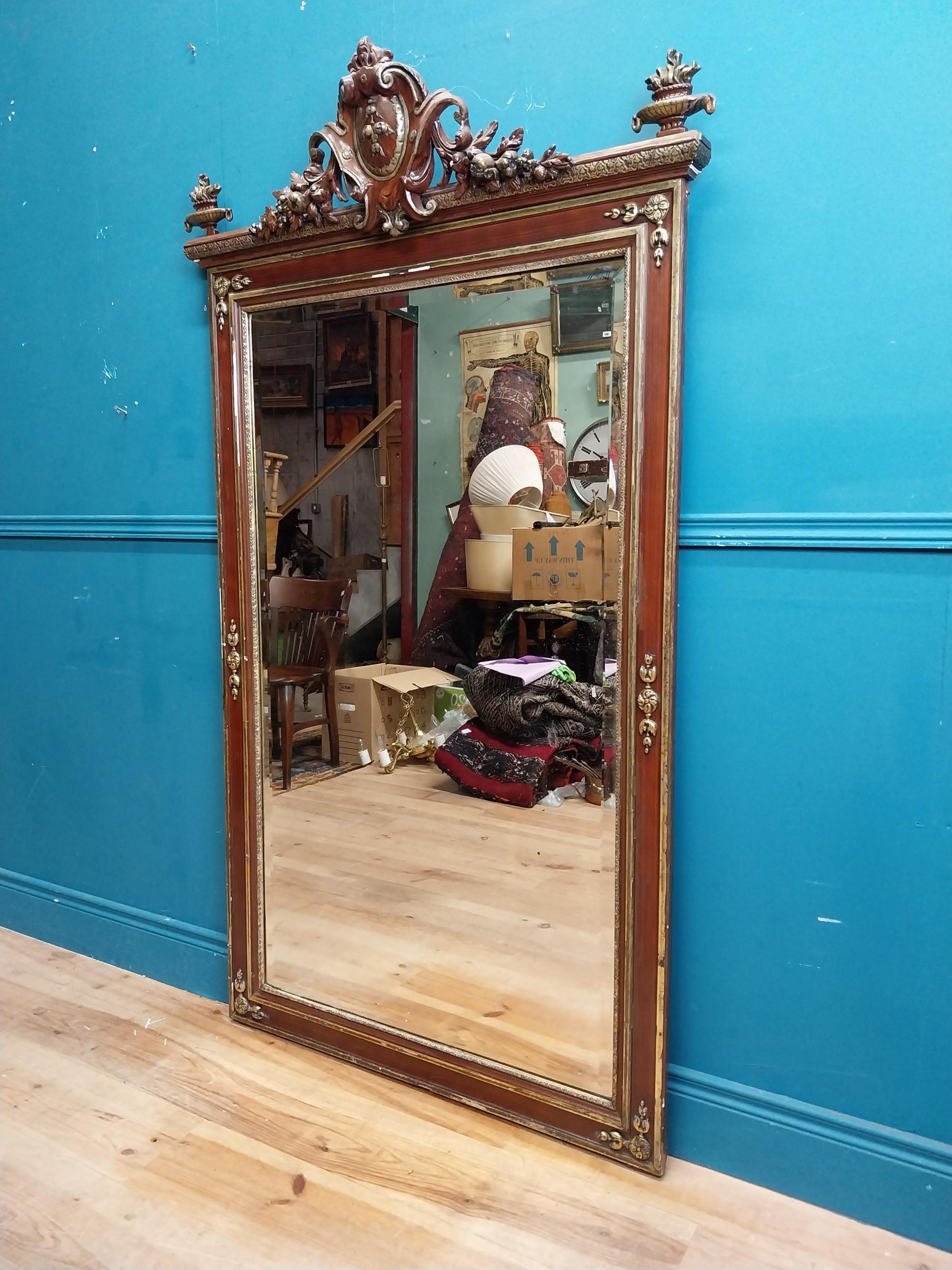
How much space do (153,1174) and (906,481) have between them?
164 centimetres

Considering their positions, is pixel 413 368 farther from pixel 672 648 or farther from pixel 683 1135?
pixel 683 1135

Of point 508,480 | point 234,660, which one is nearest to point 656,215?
point 508,480

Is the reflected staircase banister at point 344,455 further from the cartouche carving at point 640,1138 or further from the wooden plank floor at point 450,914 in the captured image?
the cartouche carving at point 640,1138

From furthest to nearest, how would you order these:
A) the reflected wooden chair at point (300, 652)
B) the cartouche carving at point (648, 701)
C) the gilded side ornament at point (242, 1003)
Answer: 1. the gilded side ornament at point (242, 1003)
2. the reflected wooden chair at point (300, 652)
3. the cartouche carving at point (648, 701)

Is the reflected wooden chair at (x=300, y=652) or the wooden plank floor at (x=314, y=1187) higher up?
the reflected wooden chair at (x=300, y=652)

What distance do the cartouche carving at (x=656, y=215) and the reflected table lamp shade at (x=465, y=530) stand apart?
0.93 feet

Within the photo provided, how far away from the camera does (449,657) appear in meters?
1.77

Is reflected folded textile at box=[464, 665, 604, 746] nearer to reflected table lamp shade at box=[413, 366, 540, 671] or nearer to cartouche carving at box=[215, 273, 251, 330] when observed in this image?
reflected table lamp shade at box=[413, 366, 540, 671]

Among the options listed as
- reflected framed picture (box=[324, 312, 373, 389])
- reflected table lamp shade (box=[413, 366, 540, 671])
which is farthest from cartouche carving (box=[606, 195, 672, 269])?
reflected framed picture (box=[324, 312, 373, 389])

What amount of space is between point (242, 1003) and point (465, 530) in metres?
1.15

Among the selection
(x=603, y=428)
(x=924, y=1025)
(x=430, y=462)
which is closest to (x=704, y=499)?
(x=603, y=428)

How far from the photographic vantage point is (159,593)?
2.16 meters

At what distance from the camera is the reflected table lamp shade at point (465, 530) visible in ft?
5.36

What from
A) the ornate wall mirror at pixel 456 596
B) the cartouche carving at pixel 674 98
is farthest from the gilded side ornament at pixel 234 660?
the cartouche carving at pixel 674 98
